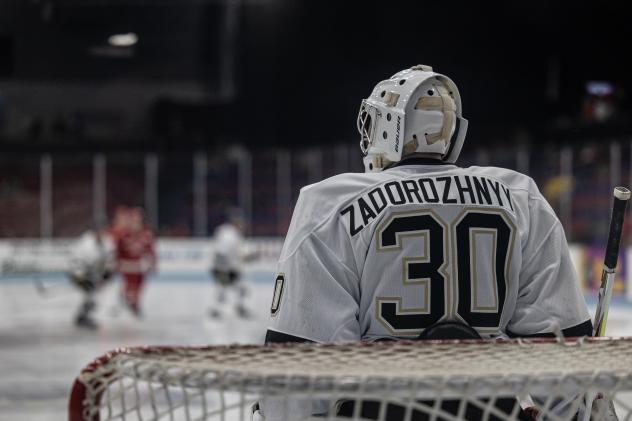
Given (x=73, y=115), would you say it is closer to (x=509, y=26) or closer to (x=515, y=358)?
(x=509, y=26)

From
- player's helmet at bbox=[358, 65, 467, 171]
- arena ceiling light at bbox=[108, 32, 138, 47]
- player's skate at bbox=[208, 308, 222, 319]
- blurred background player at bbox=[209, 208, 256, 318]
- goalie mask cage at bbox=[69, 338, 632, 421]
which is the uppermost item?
arena ceiling light at bbox=[108, 32, 138, 47]

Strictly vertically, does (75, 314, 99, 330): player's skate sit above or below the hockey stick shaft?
below

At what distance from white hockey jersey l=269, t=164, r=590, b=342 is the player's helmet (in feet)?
0.34

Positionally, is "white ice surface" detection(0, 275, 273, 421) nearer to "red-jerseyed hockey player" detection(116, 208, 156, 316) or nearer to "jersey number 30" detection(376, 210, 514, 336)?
"red-jerseyed hockey player" detection(116, 208, 156, 316)

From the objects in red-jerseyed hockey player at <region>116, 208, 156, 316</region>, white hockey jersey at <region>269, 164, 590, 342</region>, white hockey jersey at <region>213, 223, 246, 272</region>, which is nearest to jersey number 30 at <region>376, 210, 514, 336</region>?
white hockey jersey at <region>269, 164, 590, 342</region>

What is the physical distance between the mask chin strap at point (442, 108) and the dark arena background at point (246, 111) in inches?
431

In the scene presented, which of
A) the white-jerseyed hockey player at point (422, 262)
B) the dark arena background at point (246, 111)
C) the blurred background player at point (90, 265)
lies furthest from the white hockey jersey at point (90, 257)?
the white-jerseyed hockey player at point (422, 262)

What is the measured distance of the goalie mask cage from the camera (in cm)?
96

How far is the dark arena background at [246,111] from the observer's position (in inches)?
582

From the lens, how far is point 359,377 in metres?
0.96

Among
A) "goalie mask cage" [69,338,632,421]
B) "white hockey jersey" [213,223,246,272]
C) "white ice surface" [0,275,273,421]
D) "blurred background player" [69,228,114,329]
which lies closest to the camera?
"goalie mask cage" [69,338,632,421]

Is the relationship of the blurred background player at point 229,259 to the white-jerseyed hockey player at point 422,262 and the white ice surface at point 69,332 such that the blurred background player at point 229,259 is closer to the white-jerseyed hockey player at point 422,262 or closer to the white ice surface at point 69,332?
the white ice surface at point 69,332

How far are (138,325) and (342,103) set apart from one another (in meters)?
10.1

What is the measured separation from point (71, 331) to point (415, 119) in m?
7.93
